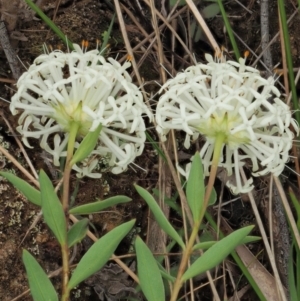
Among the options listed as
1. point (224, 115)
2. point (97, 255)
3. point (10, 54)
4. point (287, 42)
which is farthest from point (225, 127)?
point (10, 54)

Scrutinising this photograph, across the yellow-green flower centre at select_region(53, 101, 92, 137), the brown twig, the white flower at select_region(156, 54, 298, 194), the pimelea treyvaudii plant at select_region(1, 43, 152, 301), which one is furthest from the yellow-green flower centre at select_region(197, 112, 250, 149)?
the brown twig

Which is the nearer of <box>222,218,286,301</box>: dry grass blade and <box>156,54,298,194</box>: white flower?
<box>156,54,298,194</box>: white flower

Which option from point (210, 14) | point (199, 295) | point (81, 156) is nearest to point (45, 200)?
point (81, 156)

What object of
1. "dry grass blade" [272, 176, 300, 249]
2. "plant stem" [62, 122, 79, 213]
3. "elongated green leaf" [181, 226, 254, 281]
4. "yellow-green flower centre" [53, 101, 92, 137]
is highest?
"yellow-green flower centre" [53, 101, 92, 137]

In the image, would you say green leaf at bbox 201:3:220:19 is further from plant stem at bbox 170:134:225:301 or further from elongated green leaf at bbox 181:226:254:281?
elongated green leaf at bbox 181:226:254:281

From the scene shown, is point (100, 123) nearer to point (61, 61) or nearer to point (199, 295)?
point (61, 61)

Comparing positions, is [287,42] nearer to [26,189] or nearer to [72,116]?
[72,116]

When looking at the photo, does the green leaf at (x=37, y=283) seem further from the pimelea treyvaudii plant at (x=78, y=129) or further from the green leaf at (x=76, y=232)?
the green leaf at (x=76, y=232)
